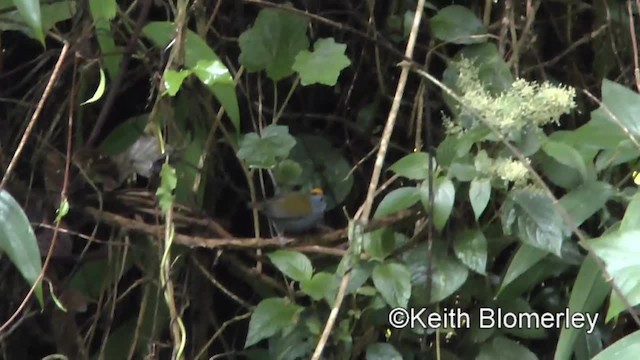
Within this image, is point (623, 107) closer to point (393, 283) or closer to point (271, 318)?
point (393, 283)

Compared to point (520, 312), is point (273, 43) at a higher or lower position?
higher

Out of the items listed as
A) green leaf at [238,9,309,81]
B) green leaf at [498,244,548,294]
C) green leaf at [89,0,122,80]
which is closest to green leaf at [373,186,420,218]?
green leaf at [498,244,548,294]

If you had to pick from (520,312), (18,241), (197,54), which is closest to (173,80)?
(197,54)

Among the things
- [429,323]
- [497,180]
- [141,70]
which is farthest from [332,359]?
[141,70]

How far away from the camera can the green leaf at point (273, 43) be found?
2.86 feet

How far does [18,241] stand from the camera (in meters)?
0.64

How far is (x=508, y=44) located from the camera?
90 centimetres

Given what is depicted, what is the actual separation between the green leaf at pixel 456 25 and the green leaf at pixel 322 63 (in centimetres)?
12

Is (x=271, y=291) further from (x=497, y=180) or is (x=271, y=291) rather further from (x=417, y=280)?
(x=497, y=180)

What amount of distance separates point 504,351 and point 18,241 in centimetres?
46

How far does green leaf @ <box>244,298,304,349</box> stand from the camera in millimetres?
759

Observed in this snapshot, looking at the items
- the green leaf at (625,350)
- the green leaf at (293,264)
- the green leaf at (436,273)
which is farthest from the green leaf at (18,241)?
the green leaf at (625,350)

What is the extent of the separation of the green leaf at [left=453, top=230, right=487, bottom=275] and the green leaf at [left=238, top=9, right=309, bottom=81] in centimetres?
28

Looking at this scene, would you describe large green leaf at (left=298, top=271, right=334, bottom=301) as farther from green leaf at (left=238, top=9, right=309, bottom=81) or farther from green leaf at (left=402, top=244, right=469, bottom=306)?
green leaf at (left=238, top=9, right=309, bottom=81)
